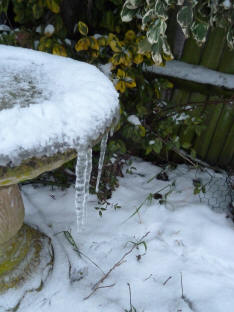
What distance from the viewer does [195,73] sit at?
2.17 metres

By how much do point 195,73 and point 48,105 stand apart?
1617 mm

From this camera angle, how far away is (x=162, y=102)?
2.33 meters

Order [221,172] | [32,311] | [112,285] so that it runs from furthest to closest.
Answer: [221,172], [112,285], [32,311]

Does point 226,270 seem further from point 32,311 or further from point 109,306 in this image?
point 32,311

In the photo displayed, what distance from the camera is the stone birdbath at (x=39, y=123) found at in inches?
31.4

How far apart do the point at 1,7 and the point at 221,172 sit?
2.21 metres

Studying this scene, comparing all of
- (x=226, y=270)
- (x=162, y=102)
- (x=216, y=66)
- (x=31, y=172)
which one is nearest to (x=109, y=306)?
(x=226, y=270)

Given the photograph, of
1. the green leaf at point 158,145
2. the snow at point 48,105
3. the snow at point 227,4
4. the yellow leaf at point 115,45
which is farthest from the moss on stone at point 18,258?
the snow at point 227,4

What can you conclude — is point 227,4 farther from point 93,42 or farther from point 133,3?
point 93,42

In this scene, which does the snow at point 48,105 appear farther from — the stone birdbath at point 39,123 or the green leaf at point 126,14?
the green leaf at point 126,14

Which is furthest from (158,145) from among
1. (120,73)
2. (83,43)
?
(83,43)

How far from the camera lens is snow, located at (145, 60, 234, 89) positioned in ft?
7.03

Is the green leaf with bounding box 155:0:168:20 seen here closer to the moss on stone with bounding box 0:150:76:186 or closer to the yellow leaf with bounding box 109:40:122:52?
the yellow leaf with bounding box 109:40:122:52

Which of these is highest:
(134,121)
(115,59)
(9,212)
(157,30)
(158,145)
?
(157,30)
